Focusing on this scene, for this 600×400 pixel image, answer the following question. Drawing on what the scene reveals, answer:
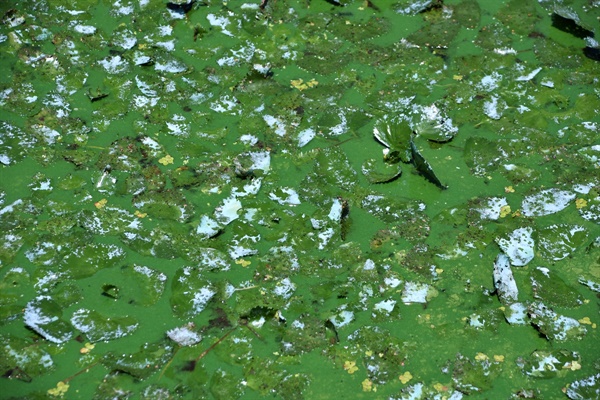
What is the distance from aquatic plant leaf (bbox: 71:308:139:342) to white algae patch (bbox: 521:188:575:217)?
1432 mm

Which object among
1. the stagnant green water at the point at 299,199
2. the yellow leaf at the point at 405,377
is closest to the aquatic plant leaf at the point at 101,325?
the stagnant green water at the point at 299,199

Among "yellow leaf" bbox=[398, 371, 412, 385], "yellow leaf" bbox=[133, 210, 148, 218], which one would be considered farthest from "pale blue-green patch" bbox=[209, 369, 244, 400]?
"yellow leaf" bbox=[133, 210, 148, 218]

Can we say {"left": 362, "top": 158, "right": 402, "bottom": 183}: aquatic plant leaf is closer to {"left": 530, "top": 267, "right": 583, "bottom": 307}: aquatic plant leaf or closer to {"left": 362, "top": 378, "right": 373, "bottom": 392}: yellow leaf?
{"left": 530, "top": 267, "right": 583, "bottom": 307}: aquatic plant leaf

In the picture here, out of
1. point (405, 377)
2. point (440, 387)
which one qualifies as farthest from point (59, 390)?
point (440, 387)

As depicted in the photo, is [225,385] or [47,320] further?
[47,320]

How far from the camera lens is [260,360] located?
2.32m

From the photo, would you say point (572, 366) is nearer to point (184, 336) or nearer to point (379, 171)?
point (379, 171)

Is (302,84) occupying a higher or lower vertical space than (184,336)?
higher

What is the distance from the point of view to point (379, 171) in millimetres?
2854

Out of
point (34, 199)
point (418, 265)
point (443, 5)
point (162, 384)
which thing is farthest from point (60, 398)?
point (443, 5)

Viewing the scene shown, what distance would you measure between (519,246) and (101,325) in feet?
4.66

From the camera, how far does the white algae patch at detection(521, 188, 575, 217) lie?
8.97ft

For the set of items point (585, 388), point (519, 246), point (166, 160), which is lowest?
point (585, 388)

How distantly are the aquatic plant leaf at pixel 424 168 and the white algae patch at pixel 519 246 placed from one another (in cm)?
30
